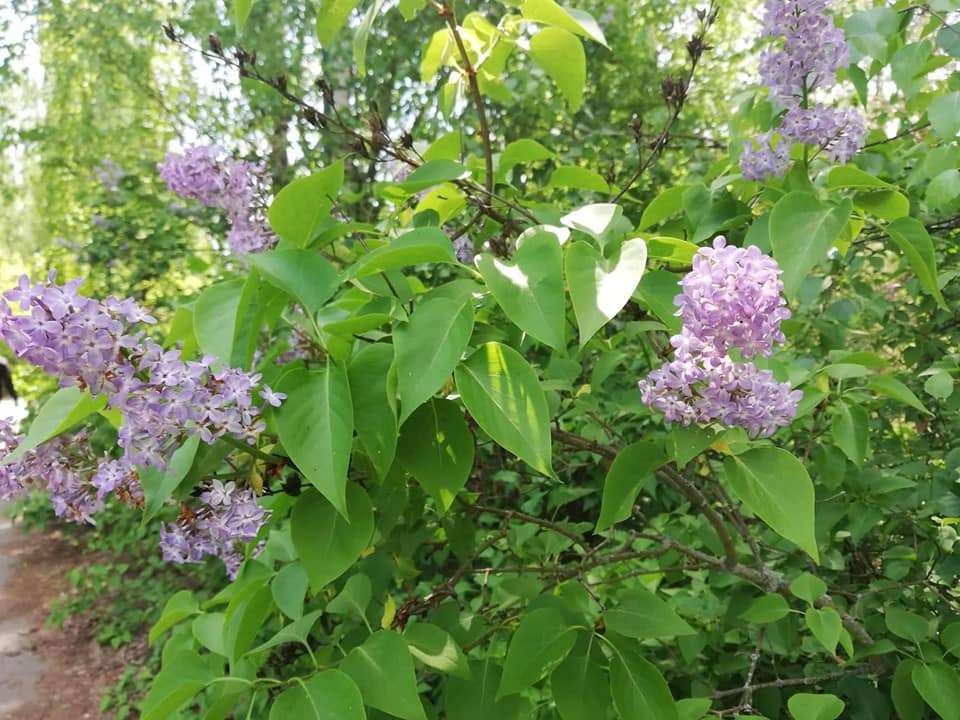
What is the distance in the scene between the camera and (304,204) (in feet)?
3.06

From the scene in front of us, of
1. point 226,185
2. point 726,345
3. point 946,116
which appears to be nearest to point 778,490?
point 726,345

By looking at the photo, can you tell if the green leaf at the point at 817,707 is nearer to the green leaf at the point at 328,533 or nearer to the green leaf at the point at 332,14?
the green leaf at the point at 328,533

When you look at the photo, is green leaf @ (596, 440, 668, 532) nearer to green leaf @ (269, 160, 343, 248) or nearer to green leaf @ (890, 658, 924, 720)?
green leaf @ (269, 160, 343, 248)

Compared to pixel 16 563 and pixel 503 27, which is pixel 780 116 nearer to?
pixel 503 27

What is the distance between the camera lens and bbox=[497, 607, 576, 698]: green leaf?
3.33 feet

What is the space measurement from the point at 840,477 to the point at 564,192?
2.14 m

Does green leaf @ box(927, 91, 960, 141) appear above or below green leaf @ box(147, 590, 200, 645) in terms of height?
above

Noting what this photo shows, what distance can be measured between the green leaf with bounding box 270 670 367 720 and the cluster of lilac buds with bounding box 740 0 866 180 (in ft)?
3.34

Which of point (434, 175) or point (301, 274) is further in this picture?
point (434, 175)

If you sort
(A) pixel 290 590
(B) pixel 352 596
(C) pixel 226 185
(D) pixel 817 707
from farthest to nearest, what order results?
(C) pixel 226 185
(B) pixel 352 596
(A) pixel 290 590
(D) pixel 817 707

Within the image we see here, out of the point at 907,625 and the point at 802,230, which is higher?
the point at 802,230

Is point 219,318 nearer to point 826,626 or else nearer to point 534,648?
point 534,648

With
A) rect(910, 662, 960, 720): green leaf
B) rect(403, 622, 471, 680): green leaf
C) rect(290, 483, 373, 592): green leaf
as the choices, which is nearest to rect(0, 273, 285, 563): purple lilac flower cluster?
rect(290, 483, 373, 592): green leaf

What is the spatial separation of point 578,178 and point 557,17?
26 centimetres
